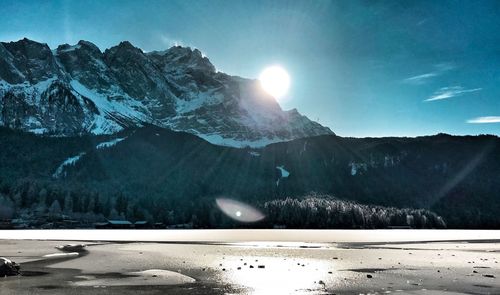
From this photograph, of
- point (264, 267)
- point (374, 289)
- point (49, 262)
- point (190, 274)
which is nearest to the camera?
point (374, 289)

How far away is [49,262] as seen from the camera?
67.3 metres

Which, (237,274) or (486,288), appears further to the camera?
(237,274)

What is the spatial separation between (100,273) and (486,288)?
3774 centimetres

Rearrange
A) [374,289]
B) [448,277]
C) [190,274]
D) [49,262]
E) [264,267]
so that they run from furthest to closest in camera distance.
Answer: [49,262] → [264,267] → [190,274] → [448,277] → [374,289]

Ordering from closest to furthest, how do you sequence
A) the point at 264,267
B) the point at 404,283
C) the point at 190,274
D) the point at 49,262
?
the point at 404,283, the point at 190,274, the point at 264,267, the point at 49,262

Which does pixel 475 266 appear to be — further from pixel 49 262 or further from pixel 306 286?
pixel 49 262

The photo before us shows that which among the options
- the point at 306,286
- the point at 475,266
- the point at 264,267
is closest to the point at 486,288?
the point at 306,286

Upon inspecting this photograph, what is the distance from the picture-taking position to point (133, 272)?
54594mm

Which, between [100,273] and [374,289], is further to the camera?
[100,273]

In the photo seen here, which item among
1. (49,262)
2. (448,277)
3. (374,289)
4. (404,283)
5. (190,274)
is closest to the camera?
(374,289)

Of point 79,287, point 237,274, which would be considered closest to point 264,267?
point 237,274

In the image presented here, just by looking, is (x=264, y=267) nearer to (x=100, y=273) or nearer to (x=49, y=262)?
(x=100, y=273)

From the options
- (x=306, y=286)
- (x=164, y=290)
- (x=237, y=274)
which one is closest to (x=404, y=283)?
(x=306, y=286)

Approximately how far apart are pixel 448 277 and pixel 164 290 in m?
27.4
